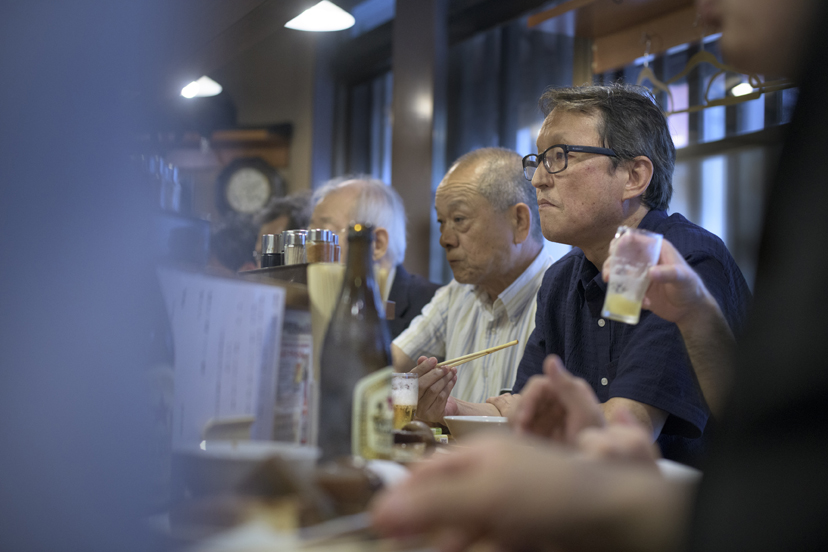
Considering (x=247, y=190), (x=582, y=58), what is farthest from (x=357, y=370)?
(x=247, y=190)

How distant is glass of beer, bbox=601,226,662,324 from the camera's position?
1035mm

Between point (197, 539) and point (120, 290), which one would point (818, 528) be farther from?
point (120, 290)

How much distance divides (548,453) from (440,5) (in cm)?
426

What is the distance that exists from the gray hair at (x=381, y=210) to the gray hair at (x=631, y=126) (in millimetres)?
1496

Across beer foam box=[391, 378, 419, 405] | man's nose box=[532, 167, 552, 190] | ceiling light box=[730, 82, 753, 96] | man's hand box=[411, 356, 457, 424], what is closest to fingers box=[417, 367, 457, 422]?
man's hand box=[411, 356, 457, 424]

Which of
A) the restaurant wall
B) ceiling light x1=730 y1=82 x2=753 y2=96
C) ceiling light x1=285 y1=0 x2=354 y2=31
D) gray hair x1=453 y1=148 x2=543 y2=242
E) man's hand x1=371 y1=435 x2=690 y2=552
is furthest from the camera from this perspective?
the restaurant wall

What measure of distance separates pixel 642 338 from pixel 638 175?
563 mm

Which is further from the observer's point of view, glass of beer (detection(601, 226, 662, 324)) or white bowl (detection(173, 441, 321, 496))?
glass of beer (detection(601, 226, 662, 324))

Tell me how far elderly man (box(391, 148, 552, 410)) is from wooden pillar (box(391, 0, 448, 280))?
1.63m

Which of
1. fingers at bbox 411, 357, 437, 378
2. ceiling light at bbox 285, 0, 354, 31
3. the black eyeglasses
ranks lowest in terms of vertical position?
fingers at bbox 411, 357, 437, 378

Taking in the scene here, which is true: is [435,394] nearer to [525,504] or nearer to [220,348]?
[220,348]

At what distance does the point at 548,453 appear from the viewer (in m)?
0.51

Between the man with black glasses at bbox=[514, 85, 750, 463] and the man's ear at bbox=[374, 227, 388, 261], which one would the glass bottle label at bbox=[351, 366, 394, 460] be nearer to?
the man with black glasses at bbox=[514, 85, 750, 463]

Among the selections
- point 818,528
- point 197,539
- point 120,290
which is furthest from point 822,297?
point 120,290
